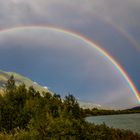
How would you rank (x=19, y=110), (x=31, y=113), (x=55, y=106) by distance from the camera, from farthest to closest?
(x=19, y=110)
(x=31, y=113)
(x=55, y=106)

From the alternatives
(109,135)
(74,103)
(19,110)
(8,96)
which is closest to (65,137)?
(109,135)

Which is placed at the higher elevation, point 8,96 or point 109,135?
point 8,96

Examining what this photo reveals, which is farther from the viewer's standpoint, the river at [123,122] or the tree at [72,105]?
the river at [123,122]

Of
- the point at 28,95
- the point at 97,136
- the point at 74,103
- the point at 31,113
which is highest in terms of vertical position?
the point at 28,95

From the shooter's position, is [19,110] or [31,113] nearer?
[31,113]

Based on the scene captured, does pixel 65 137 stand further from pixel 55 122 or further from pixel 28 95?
pixel 28 95

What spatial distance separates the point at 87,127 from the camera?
79.8 feet

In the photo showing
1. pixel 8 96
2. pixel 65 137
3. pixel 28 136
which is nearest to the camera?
pixel 65 137

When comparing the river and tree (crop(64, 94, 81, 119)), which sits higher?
the river

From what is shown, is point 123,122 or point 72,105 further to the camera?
point 123,122

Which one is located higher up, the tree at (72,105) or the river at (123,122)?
the river at (123,122)

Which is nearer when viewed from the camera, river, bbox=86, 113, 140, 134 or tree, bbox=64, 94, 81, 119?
tree, bbox=64, 94, 81, 119

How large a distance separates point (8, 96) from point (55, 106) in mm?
16180

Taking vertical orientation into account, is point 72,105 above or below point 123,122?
below
